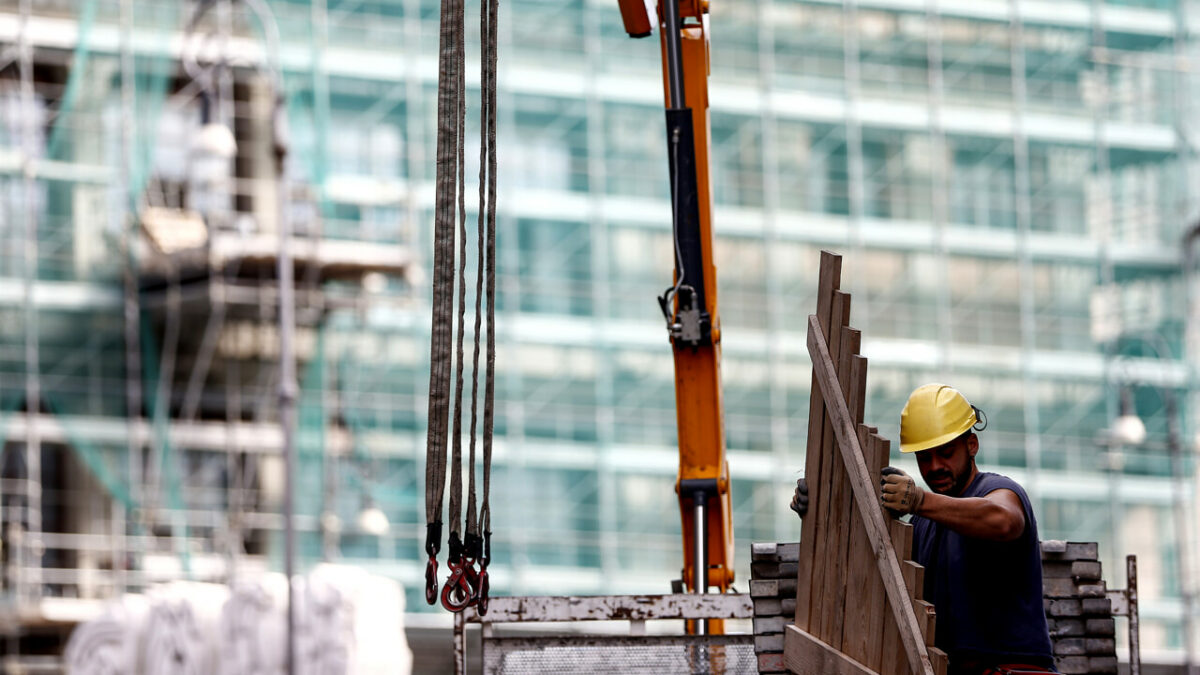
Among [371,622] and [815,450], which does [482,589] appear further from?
[371,622]

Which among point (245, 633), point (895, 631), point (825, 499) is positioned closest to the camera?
point (895, 631)

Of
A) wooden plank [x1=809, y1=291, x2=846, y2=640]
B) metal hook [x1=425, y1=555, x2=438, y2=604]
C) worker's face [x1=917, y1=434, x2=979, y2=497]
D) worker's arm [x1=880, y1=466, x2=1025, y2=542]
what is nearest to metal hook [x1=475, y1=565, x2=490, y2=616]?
metal hook [x1=425, y1=555, x2=438, y2=604]

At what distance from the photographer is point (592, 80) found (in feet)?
113

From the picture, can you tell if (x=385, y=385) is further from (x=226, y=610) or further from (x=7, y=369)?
(x=226, y=610)

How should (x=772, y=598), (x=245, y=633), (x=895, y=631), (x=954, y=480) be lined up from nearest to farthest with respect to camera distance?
(x=895, y=631), (x=954, y=480), (x=772, y=598), (x=245, y=633)

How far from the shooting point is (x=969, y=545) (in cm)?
617

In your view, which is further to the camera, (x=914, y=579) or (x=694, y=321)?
(x=694, y=321)

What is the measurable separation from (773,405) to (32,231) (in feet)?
42.4

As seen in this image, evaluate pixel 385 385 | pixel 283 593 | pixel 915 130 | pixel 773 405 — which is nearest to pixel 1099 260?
pixel 915 130

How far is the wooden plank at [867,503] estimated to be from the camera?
5848mm

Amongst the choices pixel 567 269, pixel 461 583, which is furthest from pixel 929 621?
pixel 567 269

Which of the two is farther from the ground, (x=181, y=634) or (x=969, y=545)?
(x=969, y=545)

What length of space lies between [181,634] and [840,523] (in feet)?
62.5

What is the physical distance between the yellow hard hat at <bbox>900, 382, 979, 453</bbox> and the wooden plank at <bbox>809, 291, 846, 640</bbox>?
0.26 meters
